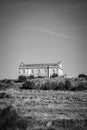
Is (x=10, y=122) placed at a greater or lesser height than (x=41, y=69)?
lesser

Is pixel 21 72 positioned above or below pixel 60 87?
above

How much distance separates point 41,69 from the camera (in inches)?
2960

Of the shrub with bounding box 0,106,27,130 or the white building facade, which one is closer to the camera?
the shrub with bounding box 0,106,27,130

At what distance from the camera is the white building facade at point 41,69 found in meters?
74.9

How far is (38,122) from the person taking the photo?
27.7ft

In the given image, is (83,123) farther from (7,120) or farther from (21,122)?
(7,120)

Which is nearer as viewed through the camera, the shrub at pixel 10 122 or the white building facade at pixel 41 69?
the shrub at pixel 10 122

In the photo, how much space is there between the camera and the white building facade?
74938 millimetres

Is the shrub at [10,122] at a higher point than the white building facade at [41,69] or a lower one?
lower

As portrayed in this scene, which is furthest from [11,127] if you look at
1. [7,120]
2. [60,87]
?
[60,87]

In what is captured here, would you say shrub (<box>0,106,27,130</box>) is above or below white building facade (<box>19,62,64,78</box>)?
below

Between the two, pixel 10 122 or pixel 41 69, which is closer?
pixel 10 122

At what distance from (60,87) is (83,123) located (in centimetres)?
2161

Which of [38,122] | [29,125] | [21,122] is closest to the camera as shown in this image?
[21,122]
